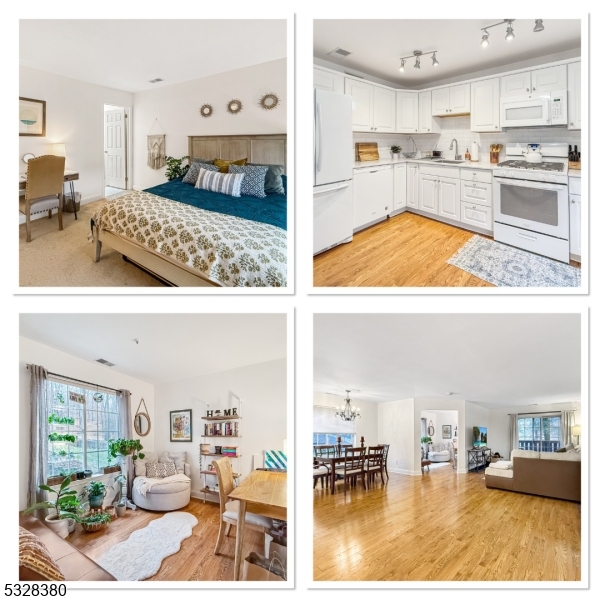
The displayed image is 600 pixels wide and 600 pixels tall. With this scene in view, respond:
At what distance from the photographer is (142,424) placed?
1615 millimetres

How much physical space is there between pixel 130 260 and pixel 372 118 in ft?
4.30

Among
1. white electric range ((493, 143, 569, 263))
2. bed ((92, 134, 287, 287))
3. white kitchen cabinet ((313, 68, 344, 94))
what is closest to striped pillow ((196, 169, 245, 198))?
bed ((92, 134, 287, 287))

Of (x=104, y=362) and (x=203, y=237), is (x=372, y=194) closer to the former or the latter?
(x=203, y=237)

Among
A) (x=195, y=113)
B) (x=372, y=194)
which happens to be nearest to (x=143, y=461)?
(x=195, y=113)

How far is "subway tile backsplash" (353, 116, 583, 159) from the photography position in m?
2.39

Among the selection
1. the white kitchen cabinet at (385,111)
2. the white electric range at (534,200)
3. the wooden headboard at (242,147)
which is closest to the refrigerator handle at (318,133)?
the wooden headboard at (242,147)

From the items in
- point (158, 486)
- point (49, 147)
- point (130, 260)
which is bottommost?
point (158, 486)

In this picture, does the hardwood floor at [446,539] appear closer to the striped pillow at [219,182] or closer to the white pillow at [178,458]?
the white pillow at [178,458]

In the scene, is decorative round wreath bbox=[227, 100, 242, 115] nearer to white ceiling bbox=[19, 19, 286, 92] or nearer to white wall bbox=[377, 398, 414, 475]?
white ceiling bbox=[19, 19, 286, 92]

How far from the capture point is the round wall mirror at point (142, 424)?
1609 mm

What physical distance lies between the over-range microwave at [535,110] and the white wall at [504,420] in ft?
5.48

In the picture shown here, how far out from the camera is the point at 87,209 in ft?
6.71
